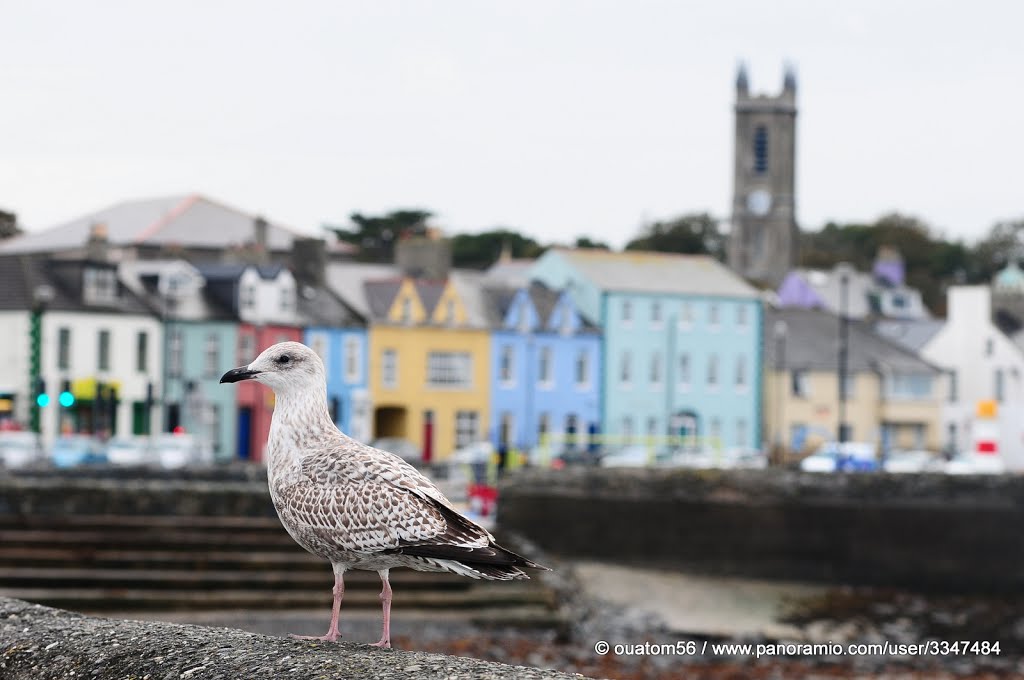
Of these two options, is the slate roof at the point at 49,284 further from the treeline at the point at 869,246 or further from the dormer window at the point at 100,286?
the treeline at the point at 869,246

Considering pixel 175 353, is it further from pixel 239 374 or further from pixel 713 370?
pixel 239 374

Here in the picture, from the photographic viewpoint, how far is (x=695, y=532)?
3681 centimetres

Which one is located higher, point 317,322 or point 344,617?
point 317,322

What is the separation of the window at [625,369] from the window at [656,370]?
41.7 inches

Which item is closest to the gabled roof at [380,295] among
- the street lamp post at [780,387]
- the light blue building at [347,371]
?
the light blue building at [347,371]

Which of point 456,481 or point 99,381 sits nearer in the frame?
point 456,481

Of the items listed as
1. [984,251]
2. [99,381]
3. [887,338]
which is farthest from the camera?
[984,251]

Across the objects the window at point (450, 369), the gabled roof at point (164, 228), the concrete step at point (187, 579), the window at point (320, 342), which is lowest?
the concrete step at point (187, 579)

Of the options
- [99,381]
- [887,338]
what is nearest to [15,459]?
[99,381]

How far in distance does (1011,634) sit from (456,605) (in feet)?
44.6

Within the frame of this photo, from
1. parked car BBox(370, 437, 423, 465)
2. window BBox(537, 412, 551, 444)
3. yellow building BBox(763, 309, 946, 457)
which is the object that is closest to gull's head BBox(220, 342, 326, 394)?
parked car BBox(370, 437, 423, 465)

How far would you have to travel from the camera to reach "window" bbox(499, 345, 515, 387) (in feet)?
213

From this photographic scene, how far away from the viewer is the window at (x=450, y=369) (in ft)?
206

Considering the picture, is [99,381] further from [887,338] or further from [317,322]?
[887,338]
